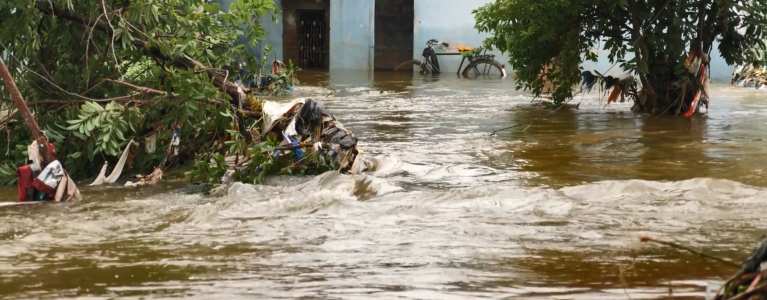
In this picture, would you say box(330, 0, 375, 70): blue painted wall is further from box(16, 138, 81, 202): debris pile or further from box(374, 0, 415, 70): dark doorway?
box(16, 138, 81, 202): debris pile

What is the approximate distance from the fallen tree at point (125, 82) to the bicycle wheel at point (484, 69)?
1446cm

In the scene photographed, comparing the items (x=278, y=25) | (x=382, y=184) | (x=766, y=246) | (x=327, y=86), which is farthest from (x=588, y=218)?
(x=278, y=25)

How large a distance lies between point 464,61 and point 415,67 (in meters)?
1.27

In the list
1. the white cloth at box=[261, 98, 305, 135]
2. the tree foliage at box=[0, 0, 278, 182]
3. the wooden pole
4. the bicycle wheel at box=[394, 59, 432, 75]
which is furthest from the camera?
the bicycle wheel at box=[394, 59, 432, 75]

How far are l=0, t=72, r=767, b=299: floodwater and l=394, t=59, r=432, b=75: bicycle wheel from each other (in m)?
13.4

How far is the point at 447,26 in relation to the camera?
80.2ft

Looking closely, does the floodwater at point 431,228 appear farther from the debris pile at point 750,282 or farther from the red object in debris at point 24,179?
the debris pile at point 750,282

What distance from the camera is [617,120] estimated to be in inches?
496

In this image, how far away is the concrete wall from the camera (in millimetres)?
24219

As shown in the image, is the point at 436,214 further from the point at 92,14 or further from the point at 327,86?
the point at 327,86

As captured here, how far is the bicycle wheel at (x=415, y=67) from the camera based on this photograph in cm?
2383

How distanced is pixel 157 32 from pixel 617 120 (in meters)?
6.55

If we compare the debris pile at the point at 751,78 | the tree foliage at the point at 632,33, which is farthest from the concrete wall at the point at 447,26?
the tree foliage at the point at 632,33

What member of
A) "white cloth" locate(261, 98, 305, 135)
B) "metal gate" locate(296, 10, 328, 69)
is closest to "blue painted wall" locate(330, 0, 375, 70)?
"metal gate" locate(296, 10, 328, 69)
